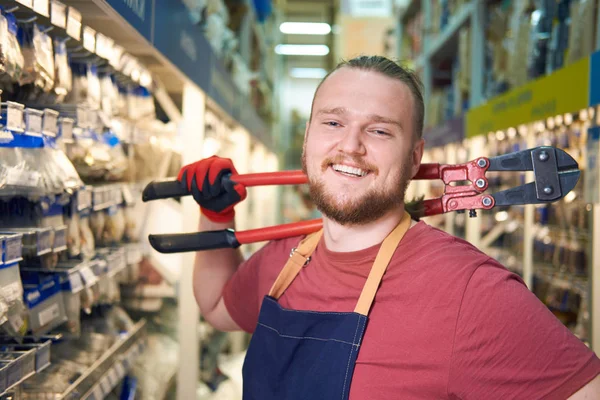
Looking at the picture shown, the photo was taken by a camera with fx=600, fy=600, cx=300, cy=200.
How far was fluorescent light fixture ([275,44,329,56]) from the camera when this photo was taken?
11.0m

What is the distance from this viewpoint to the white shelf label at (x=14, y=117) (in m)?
1.15

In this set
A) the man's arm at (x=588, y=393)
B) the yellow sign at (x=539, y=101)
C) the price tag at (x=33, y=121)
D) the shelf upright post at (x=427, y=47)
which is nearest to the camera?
the man's arm at (x=588, y=393)

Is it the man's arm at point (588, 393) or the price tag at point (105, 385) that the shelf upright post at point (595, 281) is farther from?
the price tag at point (105, 385)

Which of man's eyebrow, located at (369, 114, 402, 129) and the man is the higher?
man's eyebrow, located at (369, 114, 402, 129)

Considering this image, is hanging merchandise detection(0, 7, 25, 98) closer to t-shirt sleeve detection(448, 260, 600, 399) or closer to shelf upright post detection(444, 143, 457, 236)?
t-shirt sleeve detection(448, 260, 600, 399)

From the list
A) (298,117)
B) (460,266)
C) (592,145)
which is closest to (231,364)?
(592,145)

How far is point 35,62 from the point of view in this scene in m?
1.30

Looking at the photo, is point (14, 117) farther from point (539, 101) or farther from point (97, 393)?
point (539, 101)

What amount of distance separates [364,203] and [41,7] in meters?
0.81

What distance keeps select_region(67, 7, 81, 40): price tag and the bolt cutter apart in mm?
461

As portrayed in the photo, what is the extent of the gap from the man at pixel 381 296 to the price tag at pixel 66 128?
0.32 meters

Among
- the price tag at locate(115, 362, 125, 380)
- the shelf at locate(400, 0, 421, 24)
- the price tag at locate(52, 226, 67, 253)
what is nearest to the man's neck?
Result: the price tag at locate(52, 226, 67, 253)

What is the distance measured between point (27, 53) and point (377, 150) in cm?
80

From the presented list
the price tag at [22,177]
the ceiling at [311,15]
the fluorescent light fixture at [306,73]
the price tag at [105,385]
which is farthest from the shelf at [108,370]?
the fluorescent light fixture at [306,73]
